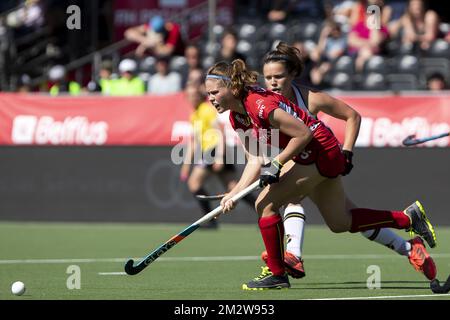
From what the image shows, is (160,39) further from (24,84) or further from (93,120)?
(93,120)

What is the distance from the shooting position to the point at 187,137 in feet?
55.8

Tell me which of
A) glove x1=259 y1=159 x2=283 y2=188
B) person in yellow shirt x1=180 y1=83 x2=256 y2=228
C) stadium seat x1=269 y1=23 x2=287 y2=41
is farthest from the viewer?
stadium seat x1=269 y1=23 x2=287 y2=41

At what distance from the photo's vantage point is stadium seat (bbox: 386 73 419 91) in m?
18.3

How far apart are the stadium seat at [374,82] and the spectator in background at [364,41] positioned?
0.31 meters

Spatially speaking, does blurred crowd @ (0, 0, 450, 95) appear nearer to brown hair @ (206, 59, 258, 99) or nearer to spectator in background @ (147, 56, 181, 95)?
spectator in background @ (147, 56, 181, 95)

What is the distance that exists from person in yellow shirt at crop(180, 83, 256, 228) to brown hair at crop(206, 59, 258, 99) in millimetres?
6974

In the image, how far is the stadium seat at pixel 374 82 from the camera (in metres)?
18.2

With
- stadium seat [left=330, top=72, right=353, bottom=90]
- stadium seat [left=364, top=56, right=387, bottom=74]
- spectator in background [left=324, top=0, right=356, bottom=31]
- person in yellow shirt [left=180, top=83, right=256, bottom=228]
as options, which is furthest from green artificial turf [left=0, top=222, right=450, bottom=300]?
spectator in background [left=324, top=0, right=356, bottom=31]

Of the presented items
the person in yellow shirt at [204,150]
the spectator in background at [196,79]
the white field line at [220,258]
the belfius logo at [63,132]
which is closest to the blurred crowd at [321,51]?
the spectator in background at [196,79]

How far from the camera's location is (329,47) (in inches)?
749

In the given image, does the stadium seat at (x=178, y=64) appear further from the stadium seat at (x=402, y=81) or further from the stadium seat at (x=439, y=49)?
the stadium seat at (x=439, y=49)

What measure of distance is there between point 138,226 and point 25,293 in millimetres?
8067

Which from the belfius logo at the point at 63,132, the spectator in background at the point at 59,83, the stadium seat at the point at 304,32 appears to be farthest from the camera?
the stadium seat at the point at 304,32

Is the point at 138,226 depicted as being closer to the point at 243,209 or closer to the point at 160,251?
the point at 243,209
